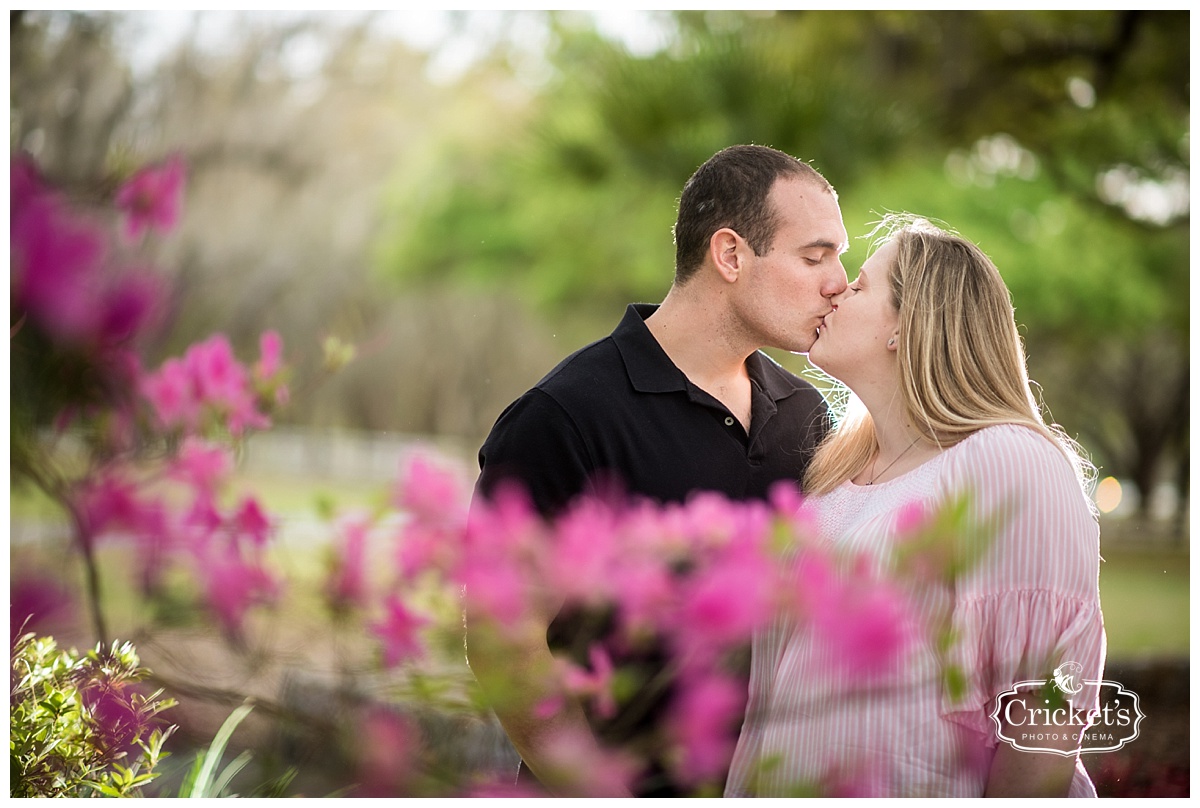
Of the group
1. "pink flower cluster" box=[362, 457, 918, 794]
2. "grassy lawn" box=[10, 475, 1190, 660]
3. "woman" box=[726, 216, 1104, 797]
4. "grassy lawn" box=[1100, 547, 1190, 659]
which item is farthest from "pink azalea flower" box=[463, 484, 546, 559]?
"grassy lawn" box=[1100, 547, 1190, 659]

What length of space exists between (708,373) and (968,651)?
66 cm

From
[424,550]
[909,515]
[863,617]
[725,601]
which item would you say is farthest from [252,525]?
[909,515]

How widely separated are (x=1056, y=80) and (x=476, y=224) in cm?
534

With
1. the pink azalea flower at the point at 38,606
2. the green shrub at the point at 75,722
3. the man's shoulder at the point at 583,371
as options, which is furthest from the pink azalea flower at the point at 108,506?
the man's shoulder at the point at 583,371

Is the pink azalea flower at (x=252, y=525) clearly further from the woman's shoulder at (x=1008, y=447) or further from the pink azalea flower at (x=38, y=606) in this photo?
the woman's shoulder at (x=1008, y=447)

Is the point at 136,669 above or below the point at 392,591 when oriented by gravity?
below

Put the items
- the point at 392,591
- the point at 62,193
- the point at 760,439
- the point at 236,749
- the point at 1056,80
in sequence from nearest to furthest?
the point at 392,591
the point at 62,193
the point at 760,439
the point at 236,749
the point at 1056,80

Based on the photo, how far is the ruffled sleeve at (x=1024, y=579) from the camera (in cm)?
134

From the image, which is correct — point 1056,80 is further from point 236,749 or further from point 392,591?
point 392,591

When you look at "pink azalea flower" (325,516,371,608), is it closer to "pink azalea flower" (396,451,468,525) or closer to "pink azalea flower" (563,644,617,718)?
Answer: "pink azalea flower" (396,451,468,525)

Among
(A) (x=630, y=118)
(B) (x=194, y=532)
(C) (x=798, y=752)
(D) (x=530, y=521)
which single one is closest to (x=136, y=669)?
(B) (x=194, y=532)

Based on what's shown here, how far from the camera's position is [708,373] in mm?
1826

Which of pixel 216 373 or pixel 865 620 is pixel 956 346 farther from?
pixel 216 373

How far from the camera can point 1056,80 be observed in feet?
20.9
